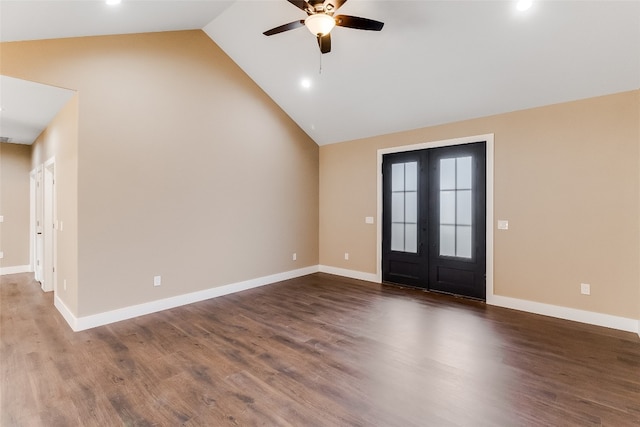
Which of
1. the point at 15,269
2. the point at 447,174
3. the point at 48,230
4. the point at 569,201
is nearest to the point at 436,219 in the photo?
the point at 447,174

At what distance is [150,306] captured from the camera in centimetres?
402

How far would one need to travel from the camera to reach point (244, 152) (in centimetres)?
512

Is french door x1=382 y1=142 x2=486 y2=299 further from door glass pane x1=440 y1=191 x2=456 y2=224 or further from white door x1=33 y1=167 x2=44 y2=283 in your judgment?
white door x1=33 y1=167 x2=44 y2=283

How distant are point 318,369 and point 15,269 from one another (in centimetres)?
738

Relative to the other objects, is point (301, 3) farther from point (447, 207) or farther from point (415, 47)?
point (447, 207)

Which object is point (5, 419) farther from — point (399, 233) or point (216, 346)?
point (399, 233)

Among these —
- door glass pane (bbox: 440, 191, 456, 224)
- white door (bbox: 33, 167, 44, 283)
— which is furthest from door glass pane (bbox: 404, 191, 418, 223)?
white door (bbox: 33, 167, 44, 283)

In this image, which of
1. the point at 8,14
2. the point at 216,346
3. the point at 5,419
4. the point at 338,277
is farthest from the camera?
the point at 338,277

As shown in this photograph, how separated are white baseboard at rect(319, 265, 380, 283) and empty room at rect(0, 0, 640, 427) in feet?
0.88

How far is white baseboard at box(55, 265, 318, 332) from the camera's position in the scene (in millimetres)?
3512

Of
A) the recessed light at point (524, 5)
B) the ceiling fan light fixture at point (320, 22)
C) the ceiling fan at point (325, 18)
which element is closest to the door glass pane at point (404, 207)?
the recessed light at point (524, 5)

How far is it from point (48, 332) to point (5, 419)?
1.71 meters

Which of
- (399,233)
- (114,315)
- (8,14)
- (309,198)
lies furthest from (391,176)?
(8,14)

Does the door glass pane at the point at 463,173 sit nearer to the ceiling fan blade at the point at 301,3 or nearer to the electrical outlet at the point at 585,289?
the electrical outlet at the point at 585,289
